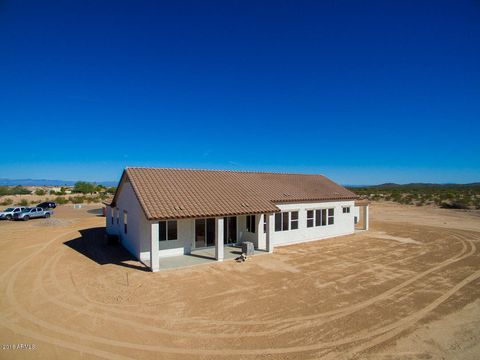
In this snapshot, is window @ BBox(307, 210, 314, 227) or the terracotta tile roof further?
window @ BBox(307, 210, 314, 227)

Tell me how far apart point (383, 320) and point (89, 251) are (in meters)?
15.8

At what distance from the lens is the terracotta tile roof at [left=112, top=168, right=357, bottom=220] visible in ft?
46.0

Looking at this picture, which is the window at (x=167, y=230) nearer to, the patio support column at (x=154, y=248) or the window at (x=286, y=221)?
the patio support column at (x=154, y=248)

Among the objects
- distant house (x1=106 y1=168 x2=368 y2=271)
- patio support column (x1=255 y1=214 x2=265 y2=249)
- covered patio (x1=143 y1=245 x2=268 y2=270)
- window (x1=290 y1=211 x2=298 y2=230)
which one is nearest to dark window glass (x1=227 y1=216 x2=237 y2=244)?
distant house (x1=106 y1=168 x2=368 y2=271)

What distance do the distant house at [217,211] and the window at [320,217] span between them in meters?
0.07

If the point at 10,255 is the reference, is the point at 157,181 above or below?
above

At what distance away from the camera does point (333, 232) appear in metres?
21.8

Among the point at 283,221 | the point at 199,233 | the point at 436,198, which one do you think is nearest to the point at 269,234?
the point at 283,221

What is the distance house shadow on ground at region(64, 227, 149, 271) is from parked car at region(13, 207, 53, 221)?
49.9ft

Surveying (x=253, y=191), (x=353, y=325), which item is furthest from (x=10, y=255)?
(x=353, y=325)

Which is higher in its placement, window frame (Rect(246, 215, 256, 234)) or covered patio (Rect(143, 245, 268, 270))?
window frame (Rect(246, 215, 256, 234))

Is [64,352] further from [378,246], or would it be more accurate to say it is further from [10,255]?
[378,246]

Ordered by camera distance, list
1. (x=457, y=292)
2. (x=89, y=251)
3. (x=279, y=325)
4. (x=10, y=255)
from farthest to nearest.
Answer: (x=89, y=251) → (x=10, y=255) → (x=457, y=292) → (x=279, y=325)

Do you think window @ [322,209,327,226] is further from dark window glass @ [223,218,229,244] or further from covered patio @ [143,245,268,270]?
dark window glass @ [223,218,229,244]
